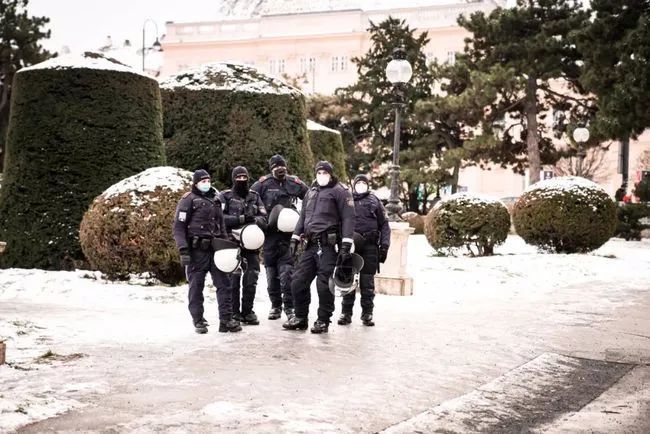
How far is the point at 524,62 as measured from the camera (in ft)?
104

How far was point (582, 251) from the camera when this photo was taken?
68.2ft

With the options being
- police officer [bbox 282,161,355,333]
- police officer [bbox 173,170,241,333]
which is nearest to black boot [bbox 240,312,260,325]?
police officer [bbox 282,161,355,333]

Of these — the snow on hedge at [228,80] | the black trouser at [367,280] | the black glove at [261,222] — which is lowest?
the black trouser at [367,280]

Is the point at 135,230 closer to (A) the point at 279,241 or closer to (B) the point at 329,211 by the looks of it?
(A) the point at 279,241

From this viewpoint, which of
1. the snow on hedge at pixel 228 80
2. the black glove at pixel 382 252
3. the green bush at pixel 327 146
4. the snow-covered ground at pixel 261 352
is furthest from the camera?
the green bush at pixel 327 146

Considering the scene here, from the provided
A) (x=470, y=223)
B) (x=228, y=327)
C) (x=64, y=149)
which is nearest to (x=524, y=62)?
(x=470, y=223)

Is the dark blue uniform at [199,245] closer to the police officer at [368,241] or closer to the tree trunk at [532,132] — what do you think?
the police officer at [368,241]

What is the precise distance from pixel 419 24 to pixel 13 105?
161 ft

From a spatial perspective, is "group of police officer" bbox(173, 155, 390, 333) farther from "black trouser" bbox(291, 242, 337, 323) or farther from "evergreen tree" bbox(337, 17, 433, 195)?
"evergreen tree" bbox(337, 17, 433, 195)

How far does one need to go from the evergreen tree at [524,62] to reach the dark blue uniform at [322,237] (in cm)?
2237

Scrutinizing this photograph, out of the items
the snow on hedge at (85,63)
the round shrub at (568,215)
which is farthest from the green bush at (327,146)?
the snow on hedge at (85,63)

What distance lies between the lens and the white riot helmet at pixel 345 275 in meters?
9.57

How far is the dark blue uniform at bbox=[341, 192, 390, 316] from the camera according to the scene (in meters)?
10.4

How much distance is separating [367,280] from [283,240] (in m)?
1.06
